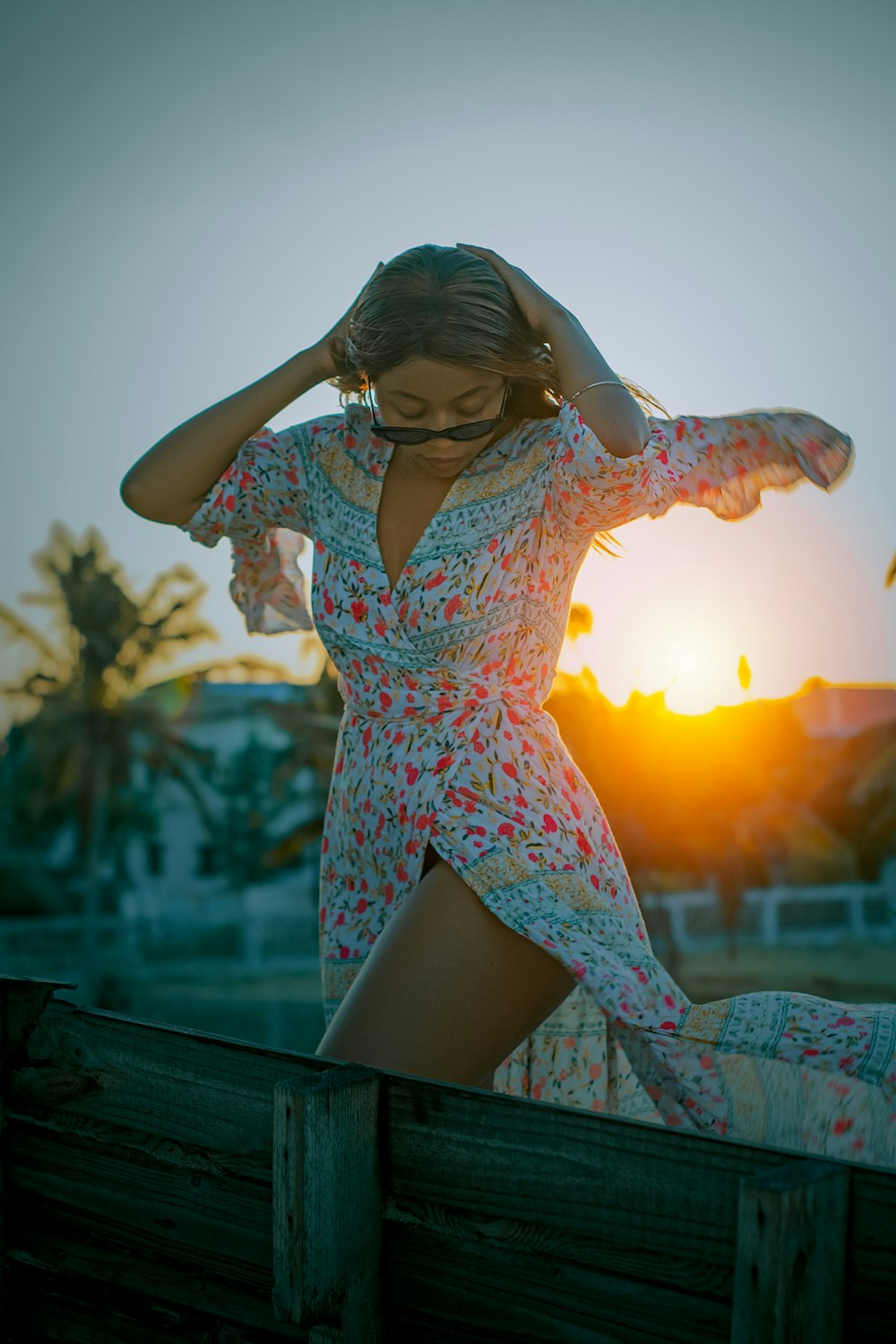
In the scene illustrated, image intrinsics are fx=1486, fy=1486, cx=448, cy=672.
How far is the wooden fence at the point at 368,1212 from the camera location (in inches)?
Result: 60.4

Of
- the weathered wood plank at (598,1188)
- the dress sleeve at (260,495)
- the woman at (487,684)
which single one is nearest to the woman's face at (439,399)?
the woman at (487,684)

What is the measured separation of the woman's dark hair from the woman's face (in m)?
0.02

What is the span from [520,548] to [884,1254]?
170cm

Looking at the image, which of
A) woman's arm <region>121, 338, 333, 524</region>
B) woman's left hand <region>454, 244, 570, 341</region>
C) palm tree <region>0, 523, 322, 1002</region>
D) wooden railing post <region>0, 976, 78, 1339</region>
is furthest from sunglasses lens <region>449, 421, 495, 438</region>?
palm tree <region>0, 523, 322, 1002</region>

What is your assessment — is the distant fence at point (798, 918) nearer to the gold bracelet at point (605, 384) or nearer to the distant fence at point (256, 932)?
the distant fence at point (256, 932)

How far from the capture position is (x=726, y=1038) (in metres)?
2.49

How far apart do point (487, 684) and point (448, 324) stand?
699 mm

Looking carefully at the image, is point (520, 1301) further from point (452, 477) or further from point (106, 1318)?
point (452, 477)

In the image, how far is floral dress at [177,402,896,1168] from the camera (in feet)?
8.35

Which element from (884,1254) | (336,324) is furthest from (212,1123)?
(336,324)

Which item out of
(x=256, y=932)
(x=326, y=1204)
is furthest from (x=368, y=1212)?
(x=256, y=932)

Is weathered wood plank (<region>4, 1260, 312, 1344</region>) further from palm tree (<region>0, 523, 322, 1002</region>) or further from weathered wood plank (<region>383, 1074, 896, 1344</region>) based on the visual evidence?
palm tree (<region>0, 523, 322, 1002</region>)

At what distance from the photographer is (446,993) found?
2539 millimetres

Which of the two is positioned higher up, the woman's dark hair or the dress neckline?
the woman's dark hair
